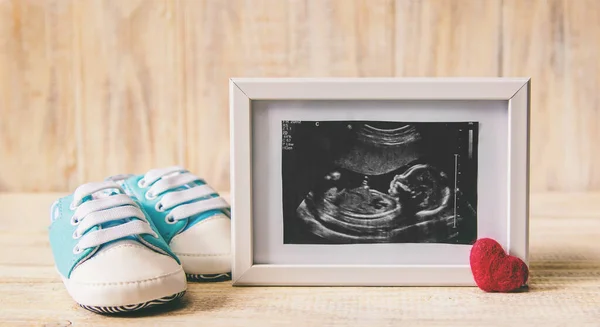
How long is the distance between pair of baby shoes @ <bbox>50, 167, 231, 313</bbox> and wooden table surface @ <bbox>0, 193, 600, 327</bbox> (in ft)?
0.08

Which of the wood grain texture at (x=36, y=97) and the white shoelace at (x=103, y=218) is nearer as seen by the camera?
the white shoelace at (x=103, y=218)

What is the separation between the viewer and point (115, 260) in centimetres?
72

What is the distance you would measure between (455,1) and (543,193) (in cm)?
46

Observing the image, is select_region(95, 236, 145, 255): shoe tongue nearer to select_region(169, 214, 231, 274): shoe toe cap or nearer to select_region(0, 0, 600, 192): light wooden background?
select_region(169, 214, 231, 274): shoe toe cap

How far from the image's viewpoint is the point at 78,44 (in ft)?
4.77

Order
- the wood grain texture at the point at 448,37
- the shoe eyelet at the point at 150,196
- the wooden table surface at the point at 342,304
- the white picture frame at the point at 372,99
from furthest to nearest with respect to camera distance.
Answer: the wood grain texture at the point at 448,37
the shoe eyelet at the point at 150,196
the white picture frame at the point at 372,99
the wooden table surface at the point at 342,304

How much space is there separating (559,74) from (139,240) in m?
1.03

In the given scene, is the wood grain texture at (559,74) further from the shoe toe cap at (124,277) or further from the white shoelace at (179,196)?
the shoe toe cap at (124,277)

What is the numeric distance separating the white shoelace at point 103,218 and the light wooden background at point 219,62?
0.62m

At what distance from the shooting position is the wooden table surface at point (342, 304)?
2.29 feet

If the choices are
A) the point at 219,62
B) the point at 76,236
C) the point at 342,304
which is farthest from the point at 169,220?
the point at 219,62

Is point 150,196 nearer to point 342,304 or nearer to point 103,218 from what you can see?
point 103,218

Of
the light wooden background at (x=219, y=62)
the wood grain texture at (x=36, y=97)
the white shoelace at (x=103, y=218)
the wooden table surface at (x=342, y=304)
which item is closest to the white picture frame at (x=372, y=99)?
the wooden table surface at (x=342, y=304)

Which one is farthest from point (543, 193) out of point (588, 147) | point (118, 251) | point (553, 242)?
point (118, 251)
